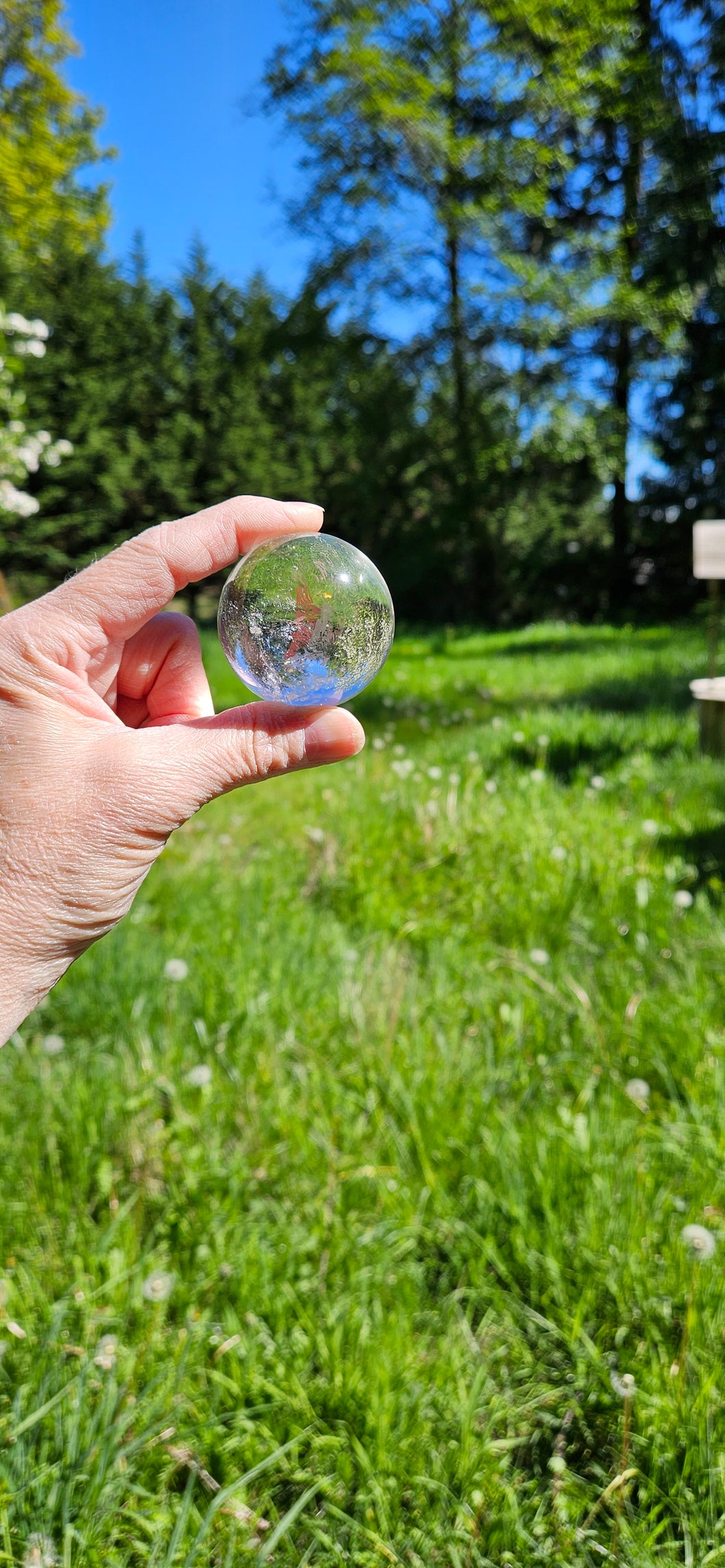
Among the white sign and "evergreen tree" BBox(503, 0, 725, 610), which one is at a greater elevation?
"evergreen tree" BBox(503, 0, 725, 610)

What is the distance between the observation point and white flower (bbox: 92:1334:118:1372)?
137cm

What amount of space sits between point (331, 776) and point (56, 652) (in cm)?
383

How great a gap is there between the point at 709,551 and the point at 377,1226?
147 inches

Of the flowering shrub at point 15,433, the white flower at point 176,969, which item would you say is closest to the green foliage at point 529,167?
the flowering shrub at point 15,433

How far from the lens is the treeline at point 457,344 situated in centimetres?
1280

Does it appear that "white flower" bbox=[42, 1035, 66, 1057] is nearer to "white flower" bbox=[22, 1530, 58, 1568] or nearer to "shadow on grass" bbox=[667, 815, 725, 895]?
"white flower" bbox=[22, 1530, 58, 1568]

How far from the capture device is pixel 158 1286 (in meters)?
1.54

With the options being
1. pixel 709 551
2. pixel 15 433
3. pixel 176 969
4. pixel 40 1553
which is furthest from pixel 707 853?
pixel 15 433

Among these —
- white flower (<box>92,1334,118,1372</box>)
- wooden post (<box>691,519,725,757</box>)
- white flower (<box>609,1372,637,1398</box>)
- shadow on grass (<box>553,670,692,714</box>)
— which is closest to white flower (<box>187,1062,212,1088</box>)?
white flower (<box>92,1334,118,1372</box>)

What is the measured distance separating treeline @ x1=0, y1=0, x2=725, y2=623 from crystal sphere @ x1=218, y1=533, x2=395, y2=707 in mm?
12234

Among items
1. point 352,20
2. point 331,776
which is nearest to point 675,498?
point 352,20

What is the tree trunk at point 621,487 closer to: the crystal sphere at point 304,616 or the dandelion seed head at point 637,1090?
the dandelion seed head at point 637,1090

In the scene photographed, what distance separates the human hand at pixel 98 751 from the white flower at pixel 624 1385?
101 cm

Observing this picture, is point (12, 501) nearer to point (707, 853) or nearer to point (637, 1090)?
point (707, 853)
